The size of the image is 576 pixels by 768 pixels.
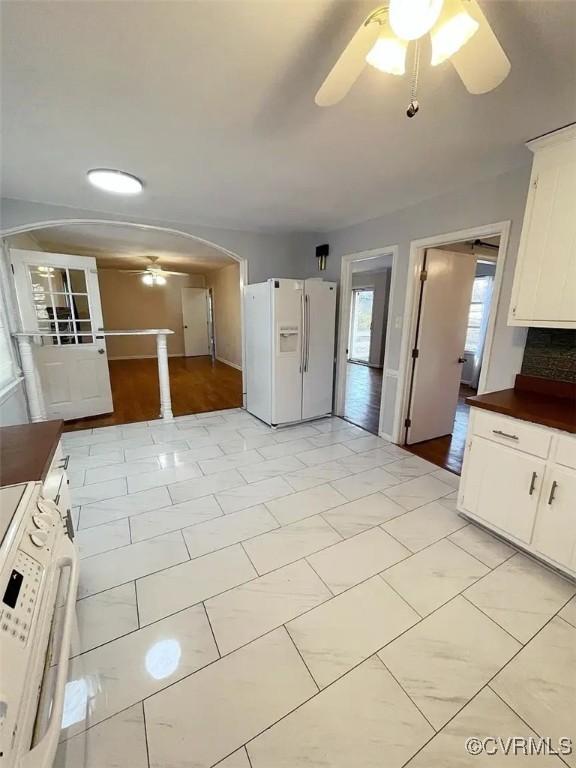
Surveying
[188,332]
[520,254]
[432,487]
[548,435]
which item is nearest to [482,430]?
[548,435]

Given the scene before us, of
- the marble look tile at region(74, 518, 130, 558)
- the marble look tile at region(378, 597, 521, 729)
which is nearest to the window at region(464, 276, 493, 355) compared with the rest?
the marble look tile at region(378, 597, 521, 729)

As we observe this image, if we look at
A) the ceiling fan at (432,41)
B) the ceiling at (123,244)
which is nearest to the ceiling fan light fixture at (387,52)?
the ceiling fan at (432,41)

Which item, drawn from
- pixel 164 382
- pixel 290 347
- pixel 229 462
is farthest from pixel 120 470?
pixel 290 347

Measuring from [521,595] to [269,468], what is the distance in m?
1.86

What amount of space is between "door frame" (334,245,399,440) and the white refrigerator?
135 mm

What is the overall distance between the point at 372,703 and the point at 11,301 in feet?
13.9

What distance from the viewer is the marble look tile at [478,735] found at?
3.34ft

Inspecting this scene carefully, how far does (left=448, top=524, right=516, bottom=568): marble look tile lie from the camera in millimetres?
1838

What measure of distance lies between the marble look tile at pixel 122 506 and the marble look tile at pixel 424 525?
164 centimetres

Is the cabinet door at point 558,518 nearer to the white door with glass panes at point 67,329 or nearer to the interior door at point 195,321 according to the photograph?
the white door with glass panes at point 67,329

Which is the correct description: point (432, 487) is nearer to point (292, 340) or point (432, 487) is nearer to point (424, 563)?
point (424, 563)

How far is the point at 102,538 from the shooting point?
195 cm

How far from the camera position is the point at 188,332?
863 cm

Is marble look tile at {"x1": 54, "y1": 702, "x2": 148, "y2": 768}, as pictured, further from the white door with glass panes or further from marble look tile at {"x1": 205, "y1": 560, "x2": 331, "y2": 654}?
the white door with glass panes
